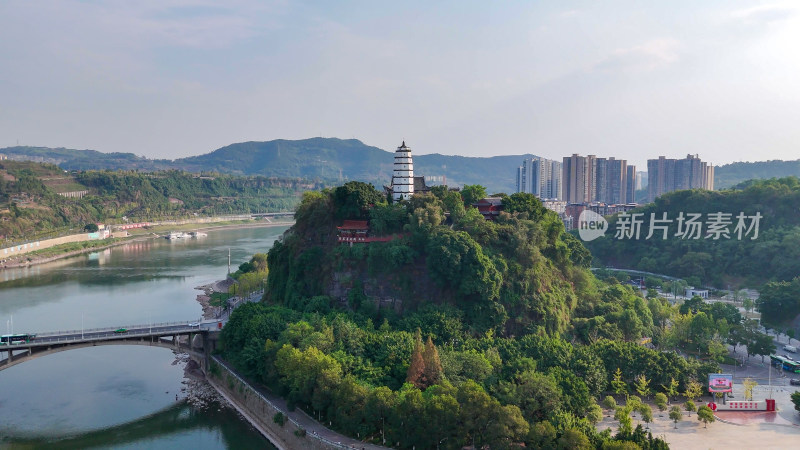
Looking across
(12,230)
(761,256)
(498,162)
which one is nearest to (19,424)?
(761,256)

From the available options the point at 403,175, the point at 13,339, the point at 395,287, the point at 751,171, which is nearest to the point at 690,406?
the point at 395,287

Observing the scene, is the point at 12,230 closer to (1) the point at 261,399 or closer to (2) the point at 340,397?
(1) the point at 261,399

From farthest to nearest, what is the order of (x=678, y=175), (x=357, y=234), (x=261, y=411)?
(x=678, y=175), (x=357, y=234), (x=261, y=411)

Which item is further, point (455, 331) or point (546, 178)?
point (546, 178)

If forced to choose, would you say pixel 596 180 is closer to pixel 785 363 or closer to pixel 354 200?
pixel 785 363

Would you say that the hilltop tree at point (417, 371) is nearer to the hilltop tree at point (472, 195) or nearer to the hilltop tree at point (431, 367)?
the hilltop tree at point (431, 367)

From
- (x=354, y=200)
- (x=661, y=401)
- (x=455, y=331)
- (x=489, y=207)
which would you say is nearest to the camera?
(x=661, y=401)
